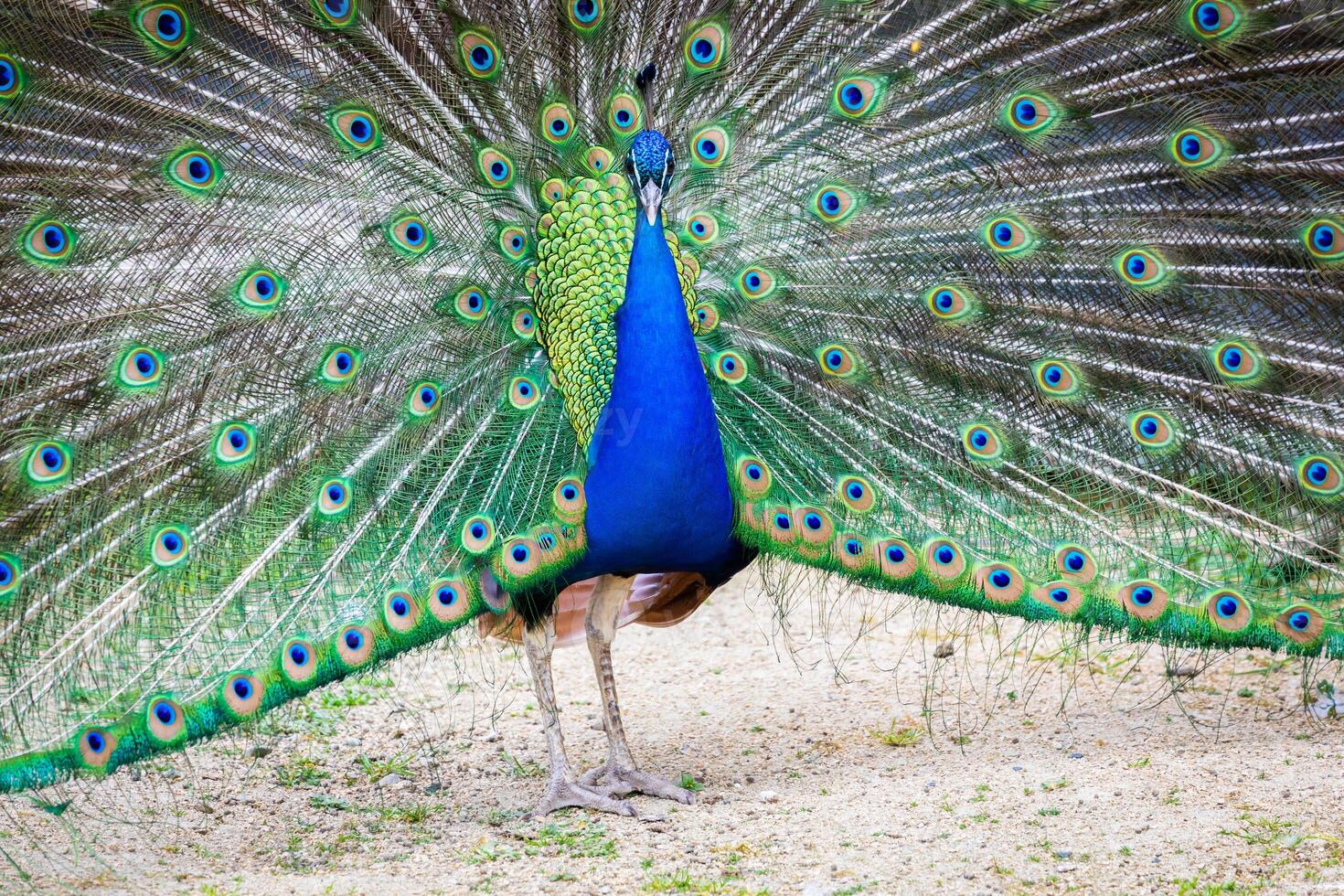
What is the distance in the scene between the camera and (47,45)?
3.73 metres

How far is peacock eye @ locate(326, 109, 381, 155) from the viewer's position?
13.4ft

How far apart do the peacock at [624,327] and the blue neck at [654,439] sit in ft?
0.04

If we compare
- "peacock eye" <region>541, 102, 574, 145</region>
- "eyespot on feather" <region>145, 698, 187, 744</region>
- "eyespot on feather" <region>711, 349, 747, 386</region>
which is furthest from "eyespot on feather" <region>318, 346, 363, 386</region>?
"eyespot on feather" <region>711, 349, 747, 386</region>

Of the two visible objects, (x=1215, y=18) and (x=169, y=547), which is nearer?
(x=169, y=547)

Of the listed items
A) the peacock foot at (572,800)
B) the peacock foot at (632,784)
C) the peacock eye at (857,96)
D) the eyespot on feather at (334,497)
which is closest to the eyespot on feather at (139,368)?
the eyespot on feather at (334,497)

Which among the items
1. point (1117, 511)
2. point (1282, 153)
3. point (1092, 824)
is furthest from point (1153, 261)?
point (1092, 824)

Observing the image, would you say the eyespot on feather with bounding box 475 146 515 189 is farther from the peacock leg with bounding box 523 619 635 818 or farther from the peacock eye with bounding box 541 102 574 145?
the peacock leg with bounding box 523 619 635 818

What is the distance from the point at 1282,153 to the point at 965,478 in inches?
54.0

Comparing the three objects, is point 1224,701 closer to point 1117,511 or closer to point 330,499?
point 1117,511

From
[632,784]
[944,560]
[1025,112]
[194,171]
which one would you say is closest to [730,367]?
[944,560]

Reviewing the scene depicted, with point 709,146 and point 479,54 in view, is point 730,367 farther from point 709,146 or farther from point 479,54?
point 479,54

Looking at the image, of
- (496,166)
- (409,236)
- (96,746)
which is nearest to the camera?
(96,746)

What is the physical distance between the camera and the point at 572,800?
454cm

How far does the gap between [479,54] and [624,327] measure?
0.97 m
